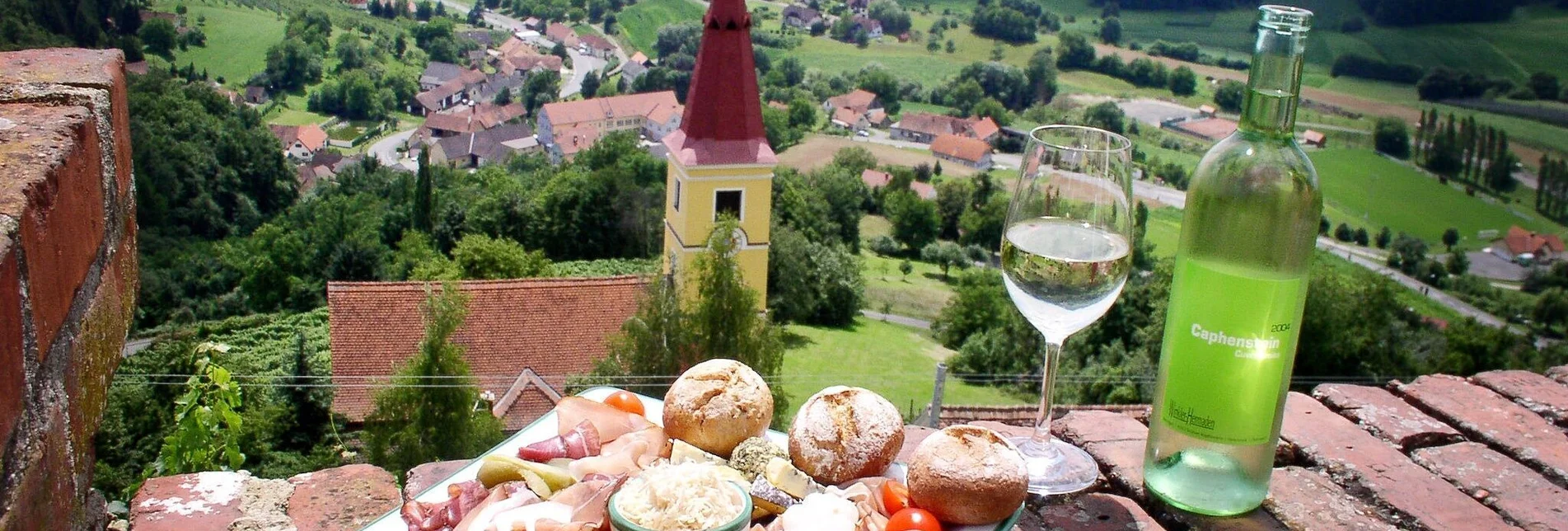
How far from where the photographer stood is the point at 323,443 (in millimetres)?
17688

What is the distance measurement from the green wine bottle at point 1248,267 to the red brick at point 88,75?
1624mm

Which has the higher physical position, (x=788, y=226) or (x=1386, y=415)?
(x=1386, y=415)

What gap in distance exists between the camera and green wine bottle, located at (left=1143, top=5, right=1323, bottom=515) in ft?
5.72

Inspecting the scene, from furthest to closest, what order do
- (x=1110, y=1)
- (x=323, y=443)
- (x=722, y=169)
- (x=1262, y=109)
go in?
(x=1110, y=1)
(x=722, y=169)
(x=323, y=443)
(x=1262, y=109)

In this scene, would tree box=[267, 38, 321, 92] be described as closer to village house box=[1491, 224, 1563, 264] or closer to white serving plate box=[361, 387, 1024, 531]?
village house box=[1491, 224, 1563, 264]

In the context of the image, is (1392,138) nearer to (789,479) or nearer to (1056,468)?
(1056,468)

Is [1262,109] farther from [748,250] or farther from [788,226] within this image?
[788,226]

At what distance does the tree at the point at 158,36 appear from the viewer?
148 feet

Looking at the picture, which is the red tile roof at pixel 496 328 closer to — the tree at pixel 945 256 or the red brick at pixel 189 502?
the red brick at pixel 189 502

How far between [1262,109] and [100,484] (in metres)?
13.6

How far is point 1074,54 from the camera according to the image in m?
66.8

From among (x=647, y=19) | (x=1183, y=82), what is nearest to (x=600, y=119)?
(x=647, y=19)

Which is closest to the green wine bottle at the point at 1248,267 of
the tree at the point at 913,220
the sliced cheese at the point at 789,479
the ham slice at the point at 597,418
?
the sliced cheese at the point at 789,479

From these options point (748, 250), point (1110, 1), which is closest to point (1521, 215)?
point (1110, 1)
